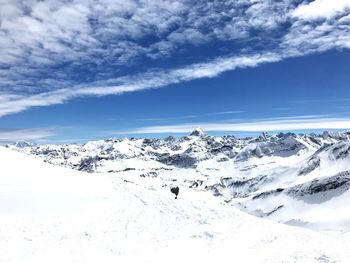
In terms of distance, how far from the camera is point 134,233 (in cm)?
3027

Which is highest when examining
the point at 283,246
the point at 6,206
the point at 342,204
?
the point at 6,206

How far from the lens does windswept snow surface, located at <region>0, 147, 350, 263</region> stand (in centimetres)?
2461

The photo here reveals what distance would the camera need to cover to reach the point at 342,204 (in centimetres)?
18650

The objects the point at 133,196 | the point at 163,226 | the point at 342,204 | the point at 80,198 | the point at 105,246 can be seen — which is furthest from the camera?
the point at 342,204

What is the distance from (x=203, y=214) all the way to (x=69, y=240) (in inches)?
599

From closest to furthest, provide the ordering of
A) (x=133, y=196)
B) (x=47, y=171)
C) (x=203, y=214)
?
(x=203, y=214) → (x=133, y=196) → (x=47, y=171)

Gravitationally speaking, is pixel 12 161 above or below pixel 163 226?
above

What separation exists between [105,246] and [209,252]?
6.56 m

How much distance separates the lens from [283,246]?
27.4 metres

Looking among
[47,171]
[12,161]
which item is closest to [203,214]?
[47,171]

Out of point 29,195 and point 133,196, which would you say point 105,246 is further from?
point 133,196

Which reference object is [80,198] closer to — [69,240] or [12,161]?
[69,240]

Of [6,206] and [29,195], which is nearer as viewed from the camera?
[6,206]

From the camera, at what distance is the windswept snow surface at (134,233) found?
2461 centimetres
